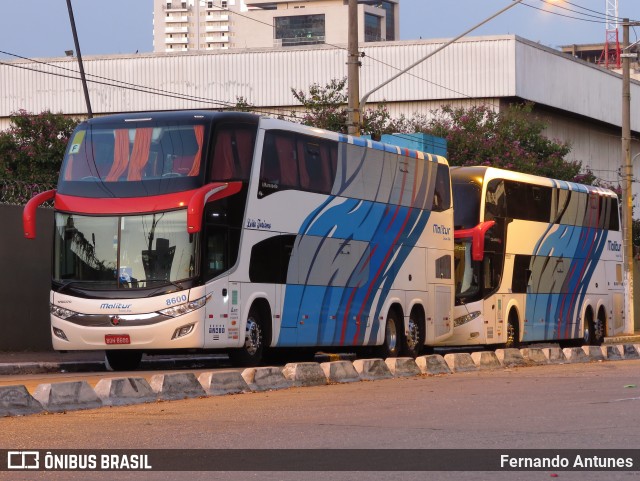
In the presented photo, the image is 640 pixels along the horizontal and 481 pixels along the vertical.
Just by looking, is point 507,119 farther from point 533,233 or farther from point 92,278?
point 92,278

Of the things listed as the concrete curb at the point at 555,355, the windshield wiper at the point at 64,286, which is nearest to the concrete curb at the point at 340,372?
the windshield wiper at the point at 64,286

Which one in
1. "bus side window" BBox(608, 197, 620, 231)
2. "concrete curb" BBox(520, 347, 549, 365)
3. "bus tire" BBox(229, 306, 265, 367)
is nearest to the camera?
"bus tire" BBox(229, 306, 265, 367)

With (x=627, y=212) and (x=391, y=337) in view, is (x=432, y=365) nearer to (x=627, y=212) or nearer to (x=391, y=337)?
(x=391, y=337)

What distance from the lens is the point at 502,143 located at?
50.9 metres

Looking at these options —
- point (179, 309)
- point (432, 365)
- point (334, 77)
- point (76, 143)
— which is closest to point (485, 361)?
point (432, 365)

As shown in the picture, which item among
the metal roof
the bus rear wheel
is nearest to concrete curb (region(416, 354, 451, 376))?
the bus rear wheel

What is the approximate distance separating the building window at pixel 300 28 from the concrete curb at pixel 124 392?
136419mm

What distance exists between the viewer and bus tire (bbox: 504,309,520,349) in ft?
102

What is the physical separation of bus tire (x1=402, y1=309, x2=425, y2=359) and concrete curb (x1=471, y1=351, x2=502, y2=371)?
3.93 meters

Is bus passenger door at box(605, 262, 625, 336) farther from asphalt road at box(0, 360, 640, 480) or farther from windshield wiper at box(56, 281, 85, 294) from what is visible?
asphalt road at box(0, 360, 640, 480)

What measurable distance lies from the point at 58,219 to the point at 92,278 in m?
1.19

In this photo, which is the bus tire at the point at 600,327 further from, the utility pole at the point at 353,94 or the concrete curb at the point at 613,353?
the utility pole at the point at 353,94

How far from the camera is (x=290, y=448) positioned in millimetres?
10492

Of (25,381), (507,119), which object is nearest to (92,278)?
(25,381)
